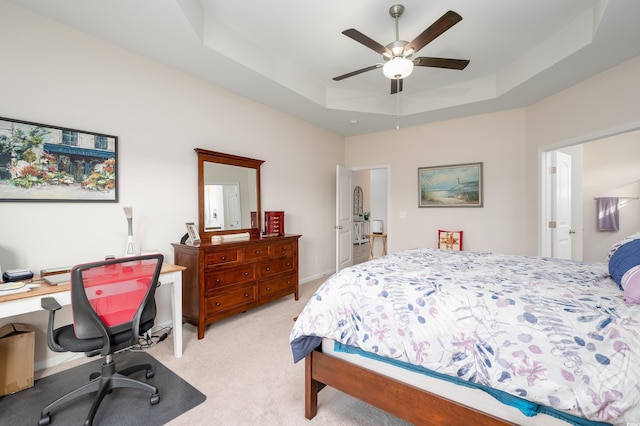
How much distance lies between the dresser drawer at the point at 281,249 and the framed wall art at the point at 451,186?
2.44 metres

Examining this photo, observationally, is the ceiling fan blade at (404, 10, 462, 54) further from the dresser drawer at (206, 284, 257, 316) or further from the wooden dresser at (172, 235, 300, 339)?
the dresser drawer at (206, 284, 257, 316)

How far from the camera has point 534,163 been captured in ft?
12.5

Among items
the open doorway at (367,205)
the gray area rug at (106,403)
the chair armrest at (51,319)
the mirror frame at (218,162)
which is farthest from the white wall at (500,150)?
the chair armrest at (51,319)

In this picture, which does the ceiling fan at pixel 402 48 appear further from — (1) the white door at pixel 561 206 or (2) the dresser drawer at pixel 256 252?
(1) the white door at pixel 561 206

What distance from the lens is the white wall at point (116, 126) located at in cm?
207

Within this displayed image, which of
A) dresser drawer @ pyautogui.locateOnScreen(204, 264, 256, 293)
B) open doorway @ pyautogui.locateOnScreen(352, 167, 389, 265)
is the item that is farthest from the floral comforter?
open doorway @ pyautogui.locateOnScreen(352, 167, 389, 265)

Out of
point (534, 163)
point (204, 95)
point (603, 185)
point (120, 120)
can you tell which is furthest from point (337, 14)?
point (603, 185)

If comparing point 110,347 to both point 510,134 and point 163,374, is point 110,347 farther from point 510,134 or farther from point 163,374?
point 510,134

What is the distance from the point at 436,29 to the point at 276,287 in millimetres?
3055

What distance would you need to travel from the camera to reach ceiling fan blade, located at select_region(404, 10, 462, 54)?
1.84 m

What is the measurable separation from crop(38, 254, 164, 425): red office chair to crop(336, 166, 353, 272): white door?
Answer: 3.35m

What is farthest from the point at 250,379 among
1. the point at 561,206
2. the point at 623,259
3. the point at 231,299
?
the point at 561,206

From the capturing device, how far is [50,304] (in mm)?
1584

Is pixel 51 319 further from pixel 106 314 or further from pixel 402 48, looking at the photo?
pixel 402 48
